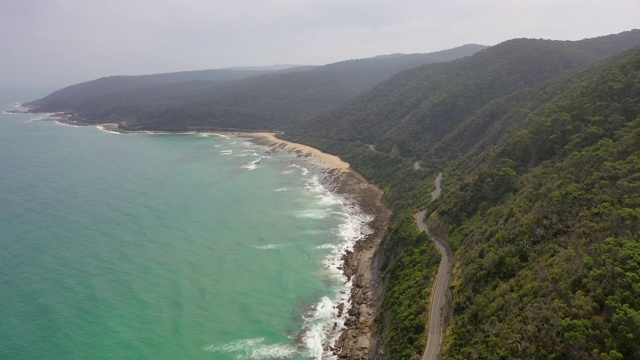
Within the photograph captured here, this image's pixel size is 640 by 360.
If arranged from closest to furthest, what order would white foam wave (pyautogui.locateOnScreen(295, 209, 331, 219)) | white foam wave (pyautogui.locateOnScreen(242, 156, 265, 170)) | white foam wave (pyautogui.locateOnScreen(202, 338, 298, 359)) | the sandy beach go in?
white foam wave (pyautogui.locateOnScreen(202, 338, 298, 359))
white foam wave (pyautogui.locateOnScreen(295, 209, 331, 219))
the sandy beach
white foam wave (pyautogui.locateOnScreen(242, 156, 265, 170))

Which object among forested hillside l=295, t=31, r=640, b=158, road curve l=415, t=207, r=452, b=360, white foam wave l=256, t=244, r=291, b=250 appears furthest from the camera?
forested hillside l=295, t=31, r=640, b=158

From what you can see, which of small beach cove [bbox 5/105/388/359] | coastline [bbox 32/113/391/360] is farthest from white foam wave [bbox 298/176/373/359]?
coastline [bbox 32/113/391/360]

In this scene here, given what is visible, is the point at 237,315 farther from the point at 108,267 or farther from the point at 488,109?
the point at 488,109

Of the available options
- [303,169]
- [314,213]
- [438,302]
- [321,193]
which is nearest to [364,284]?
[438,302]

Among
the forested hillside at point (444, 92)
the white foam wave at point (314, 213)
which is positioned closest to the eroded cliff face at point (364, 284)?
the white foam wave at point (314, 213)

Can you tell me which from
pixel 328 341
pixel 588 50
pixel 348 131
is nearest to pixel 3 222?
pixel 328 341

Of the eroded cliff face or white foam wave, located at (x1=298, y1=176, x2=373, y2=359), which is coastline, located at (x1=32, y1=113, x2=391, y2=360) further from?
white foam wave, located at (x1=298, y1=176, x2=373, y2=359)

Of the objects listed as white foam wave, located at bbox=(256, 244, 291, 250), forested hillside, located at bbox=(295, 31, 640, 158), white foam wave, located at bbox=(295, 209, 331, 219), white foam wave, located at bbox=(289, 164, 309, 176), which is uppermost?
forested hillside, located at bbox=(295, 31, 640, 158)

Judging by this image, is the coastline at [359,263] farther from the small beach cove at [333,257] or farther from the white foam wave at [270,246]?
the white foam wave at [270,246]
